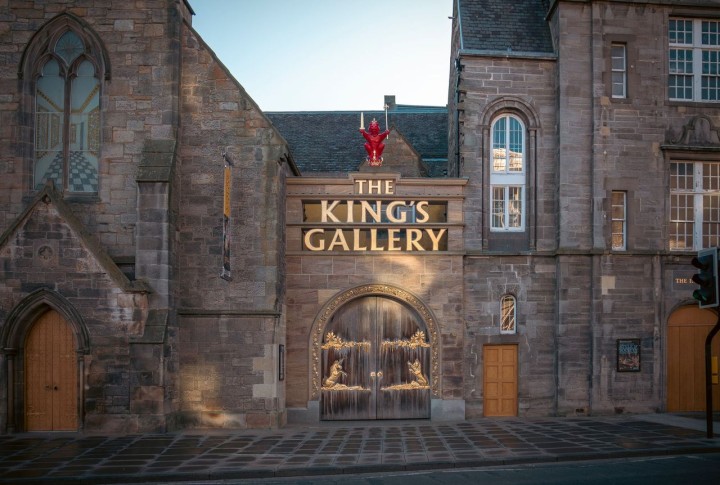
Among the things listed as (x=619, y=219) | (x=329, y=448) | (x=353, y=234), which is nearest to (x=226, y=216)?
(x=353, y=234)

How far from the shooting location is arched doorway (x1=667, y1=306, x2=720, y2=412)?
794 inches

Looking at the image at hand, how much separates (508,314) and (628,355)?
3232mm

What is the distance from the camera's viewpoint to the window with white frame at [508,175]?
67.7ft

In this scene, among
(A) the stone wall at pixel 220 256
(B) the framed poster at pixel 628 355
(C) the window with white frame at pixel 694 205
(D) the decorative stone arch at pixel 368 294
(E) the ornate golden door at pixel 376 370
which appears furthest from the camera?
(C) the window with white frame at pixel 694 205

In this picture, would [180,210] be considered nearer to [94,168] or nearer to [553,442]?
[94,168]

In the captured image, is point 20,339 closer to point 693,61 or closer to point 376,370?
point 376,370

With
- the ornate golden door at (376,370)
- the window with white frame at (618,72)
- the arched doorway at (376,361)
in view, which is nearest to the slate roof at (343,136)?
the window with white frame at (618,72)

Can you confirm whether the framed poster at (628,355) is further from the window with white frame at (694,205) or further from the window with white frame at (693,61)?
the window with white frame at (693,61)

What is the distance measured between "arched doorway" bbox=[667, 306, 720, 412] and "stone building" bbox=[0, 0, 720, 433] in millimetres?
59

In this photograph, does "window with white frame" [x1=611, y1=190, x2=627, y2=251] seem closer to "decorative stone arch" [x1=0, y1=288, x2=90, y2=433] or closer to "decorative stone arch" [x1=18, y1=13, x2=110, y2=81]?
"decorative stone arch" [x1=18, y1=13, x2=110, y2=81]

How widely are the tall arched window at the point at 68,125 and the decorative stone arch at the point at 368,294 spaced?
6.39 meters

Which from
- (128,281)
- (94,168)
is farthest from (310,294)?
(94,168)

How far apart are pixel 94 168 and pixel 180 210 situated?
2.32 meters

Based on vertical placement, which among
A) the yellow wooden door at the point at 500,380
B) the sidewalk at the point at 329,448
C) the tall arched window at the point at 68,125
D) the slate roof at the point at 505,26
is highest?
the slate roof at the point at 505,26
